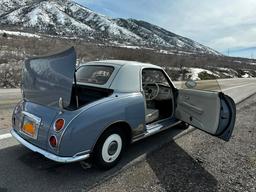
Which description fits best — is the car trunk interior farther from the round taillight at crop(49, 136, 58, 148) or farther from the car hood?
the round taillight at crop(49, 136, 58, 148)

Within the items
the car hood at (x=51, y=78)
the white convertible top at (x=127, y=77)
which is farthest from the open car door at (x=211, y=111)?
the car hood at (x=51, y=78)

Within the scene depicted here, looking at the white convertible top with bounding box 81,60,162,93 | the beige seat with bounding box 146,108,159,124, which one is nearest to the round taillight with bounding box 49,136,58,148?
the white convertible top with bounding box 81,60,162,93

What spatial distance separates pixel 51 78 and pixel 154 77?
2.78 metres

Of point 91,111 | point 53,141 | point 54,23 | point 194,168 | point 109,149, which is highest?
point 54,23

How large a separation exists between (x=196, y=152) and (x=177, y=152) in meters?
0.36

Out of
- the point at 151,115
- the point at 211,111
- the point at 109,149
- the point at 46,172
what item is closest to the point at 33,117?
the point at 46,172

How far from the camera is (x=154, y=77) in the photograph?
5863mm

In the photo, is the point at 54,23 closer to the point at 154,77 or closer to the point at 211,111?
the point at 154,77

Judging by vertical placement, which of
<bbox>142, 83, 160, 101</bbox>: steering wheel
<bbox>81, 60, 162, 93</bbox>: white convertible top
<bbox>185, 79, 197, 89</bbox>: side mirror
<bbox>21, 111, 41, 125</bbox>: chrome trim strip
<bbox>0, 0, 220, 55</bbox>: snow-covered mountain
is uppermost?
A: <bbox>0, 0, 220, 55</bbox>: snow-covered mountain

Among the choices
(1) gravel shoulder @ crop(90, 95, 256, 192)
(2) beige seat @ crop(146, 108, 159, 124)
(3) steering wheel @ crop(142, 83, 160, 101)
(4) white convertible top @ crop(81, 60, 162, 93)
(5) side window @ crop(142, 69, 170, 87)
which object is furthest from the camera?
(3) steering wheel @ crop(142, 83, 160, 101)

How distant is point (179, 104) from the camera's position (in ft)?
18.1

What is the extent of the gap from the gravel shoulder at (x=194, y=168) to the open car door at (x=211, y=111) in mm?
494

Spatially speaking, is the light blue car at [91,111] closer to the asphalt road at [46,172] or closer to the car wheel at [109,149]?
the car wheel at [109,149]

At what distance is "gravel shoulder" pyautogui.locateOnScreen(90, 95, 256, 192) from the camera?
12.1 ft
